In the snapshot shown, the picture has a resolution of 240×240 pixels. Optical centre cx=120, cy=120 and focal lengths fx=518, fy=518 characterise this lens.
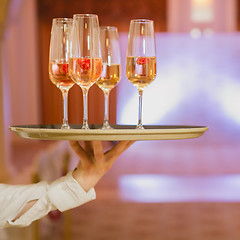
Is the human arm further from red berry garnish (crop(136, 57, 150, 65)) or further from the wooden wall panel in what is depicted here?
the wooden wall panel

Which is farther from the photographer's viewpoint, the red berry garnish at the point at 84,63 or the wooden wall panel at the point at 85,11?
the wooden wall panel at the point at 85,11

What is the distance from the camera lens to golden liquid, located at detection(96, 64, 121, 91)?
1.44 meters

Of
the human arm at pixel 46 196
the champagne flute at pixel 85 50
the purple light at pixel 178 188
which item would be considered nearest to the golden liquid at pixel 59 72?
the champagne flute at pixel 85 50

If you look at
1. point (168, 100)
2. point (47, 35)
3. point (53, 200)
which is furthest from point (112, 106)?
point (53, 200)

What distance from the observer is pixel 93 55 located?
4.21ft

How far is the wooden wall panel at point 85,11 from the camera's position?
1091 centimetres

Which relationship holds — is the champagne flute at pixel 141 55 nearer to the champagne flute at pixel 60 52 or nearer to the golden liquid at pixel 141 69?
the golden liquid at pixel 141 69

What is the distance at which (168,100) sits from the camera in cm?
1141

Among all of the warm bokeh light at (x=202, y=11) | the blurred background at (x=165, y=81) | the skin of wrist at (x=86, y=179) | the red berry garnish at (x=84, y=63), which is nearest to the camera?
the red berry garnish at (x=84, y=63)

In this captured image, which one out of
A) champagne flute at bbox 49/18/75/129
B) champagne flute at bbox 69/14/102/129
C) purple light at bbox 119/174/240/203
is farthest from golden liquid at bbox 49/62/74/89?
purple light at bbox 119/174/240/203

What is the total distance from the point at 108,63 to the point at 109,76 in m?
0.04

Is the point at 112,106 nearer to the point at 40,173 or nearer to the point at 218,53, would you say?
the point at 218,53

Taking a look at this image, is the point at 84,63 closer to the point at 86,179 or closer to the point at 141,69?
the point at 141,69

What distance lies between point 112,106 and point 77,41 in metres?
10.3
